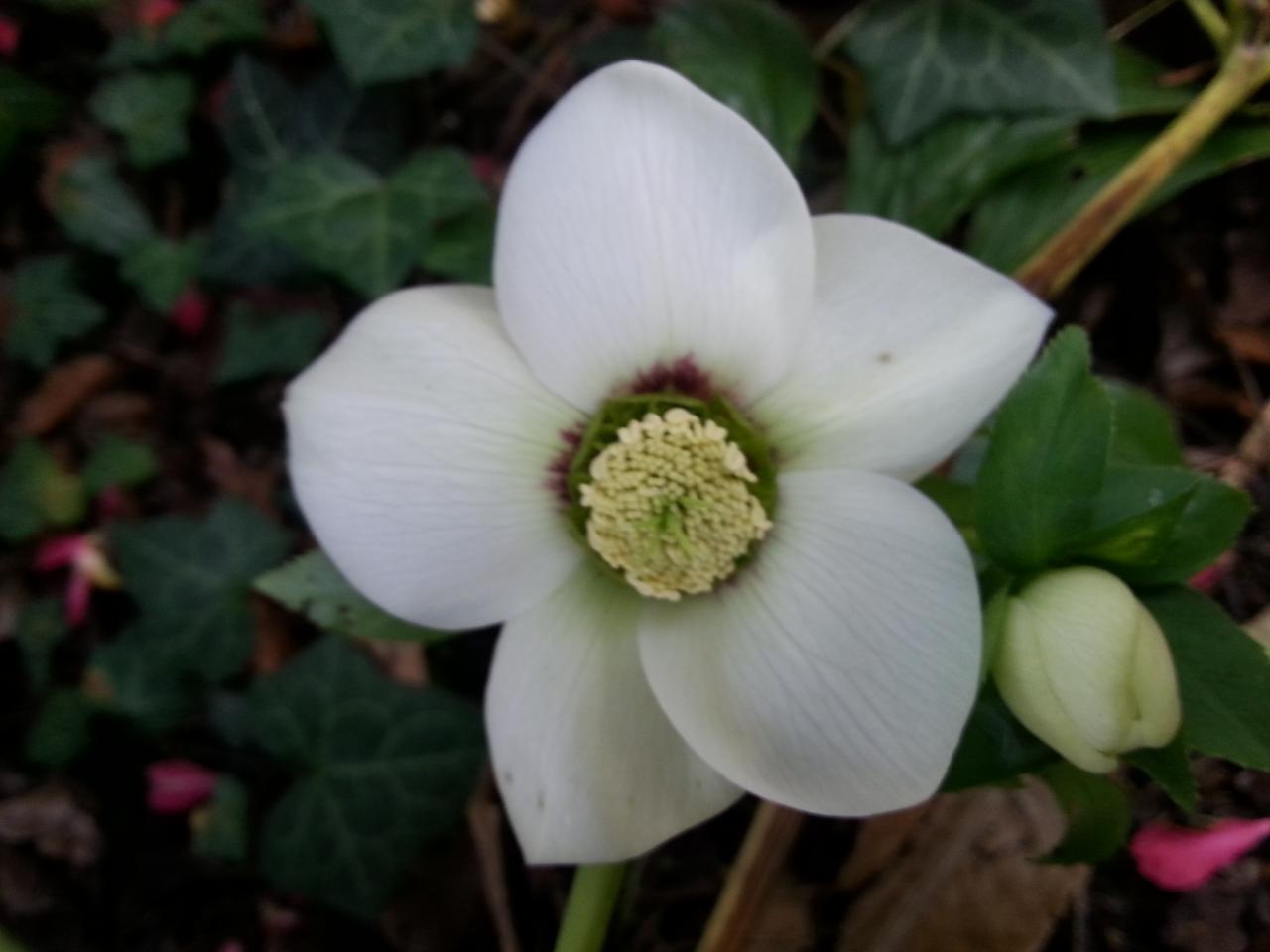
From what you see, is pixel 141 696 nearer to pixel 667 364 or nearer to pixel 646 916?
pixel 646 916

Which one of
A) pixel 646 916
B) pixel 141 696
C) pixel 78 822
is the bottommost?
pixel 78 822

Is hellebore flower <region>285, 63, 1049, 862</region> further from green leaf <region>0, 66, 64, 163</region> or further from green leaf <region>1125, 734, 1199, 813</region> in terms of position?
green leaf <region>0, 66, 64, 163</region>

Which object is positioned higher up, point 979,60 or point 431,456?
point 979,60

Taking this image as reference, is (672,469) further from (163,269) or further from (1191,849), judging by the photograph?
(163,269)

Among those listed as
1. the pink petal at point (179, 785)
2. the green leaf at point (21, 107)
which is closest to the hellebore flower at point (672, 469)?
the pink petal at point (179, 785)

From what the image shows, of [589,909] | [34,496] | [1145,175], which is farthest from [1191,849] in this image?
[34,496]

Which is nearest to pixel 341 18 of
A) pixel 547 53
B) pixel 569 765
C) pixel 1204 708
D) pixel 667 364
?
pixel 547 53

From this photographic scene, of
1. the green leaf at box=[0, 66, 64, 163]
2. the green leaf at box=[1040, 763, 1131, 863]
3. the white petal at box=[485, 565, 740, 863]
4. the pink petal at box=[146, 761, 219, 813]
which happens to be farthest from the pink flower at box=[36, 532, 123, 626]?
the green leaf at box=[1040, 763, 1131, 863]
